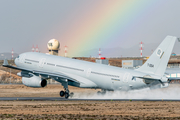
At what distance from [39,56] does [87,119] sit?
96.6 feet

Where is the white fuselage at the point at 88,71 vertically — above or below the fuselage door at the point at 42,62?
below

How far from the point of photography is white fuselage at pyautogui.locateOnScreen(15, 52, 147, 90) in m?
44.1

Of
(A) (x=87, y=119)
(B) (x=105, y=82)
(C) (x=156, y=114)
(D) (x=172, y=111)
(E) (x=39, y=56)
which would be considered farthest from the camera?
(E) (x=39, y=56)

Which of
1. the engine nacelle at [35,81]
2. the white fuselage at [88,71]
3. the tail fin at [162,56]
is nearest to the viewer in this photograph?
the tail fin at [162,56]

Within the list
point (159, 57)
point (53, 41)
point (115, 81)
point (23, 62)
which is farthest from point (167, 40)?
point (53, 41)

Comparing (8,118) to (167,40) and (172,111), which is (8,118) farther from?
(167,40)

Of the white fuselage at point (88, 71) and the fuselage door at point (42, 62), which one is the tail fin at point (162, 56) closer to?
the white fuselage at point (88, 71)

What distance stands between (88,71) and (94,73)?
1.13m

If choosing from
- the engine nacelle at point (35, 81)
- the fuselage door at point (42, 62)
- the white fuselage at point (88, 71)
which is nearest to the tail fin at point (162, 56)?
the white fuselage at point (88, 71)

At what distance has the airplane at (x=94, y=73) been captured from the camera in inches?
1663

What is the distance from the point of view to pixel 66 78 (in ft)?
157

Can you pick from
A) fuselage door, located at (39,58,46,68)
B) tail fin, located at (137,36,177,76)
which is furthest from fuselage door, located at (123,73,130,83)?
fuselage door, located at (39,58,46,68)

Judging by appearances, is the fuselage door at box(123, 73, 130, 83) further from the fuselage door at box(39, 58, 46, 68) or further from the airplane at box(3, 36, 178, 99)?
the fuselage door at box(39, 58, 46, 68)

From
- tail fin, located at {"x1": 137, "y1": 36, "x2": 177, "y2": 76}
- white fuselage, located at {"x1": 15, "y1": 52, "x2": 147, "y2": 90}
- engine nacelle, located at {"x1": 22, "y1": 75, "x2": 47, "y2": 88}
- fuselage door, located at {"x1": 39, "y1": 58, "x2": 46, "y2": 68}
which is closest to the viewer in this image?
tail fin, located at {"x1": 137, "y1": 36, "x2": 177, "y2": 76}
